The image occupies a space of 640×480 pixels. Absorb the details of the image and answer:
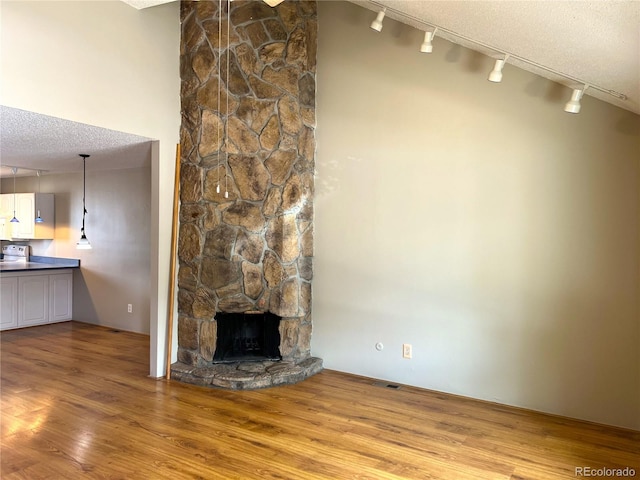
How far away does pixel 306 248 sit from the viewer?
168 inches

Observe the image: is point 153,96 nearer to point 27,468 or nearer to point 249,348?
point 249,348

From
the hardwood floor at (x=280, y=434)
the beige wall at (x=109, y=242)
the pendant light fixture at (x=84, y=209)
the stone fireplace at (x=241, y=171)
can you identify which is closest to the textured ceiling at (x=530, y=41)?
the stone fireplace at (x=241, y=171)

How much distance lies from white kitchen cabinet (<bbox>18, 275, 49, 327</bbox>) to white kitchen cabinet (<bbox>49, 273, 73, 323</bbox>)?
0.07 m

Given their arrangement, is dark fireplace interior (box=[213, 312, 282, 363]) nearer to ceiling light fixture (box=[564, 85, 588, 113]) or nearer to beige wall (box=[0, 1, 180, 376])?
beige wall (box=[0, 1, 180, 376])

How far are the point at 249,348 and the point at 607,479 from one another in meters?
2.96

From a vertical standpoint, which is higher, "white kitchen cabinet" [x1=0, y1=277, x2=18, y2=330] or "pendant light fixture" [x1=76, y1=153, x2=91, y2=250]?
"pendant light fixture" [x1=76, y1=153, x2=91, y2=250]

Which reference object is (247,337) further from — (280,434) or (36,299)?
(36,299)

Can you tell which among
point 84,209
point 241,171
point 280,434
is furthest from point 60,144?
point 280,434

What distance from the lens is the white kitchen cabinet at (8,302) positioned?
19.1 feet

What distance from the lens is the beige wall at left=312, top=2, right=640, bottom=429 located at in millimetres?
3072

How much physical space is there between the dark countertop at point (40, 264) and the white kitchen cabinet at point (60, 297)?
0.17 metres

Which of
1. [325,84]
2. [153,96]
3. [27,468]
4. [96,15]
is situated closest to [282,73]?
[325,84]

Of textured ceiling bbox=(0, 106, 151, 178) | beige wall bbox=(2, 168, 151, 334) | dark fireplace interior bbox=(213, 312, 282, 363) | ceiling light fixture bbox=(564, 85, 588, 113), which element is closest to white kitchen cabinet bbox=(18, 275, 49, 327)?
beige wall bbox=(2, 168, 151, 334)

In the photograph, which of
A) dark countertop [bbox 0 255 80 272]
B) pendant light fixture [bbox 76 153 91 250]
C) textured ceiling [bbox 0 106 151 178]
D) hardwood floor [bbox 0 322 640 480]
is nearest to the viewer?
hardwood floor [bbox 0 322 640 480]
